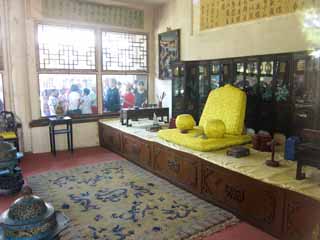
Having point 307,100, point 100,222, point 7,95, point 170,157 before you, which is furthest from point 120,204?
point 7,95

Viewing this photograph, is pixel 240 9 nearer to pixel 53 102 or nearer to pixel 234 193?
pixel 234 193

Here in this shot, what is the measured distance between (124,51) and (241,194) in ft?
13.5

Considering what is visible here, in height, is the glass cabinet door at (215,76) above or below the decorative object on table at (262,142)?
above

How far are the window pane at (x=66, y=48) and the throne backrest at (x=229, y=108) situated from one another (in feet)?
Answer: 8.89

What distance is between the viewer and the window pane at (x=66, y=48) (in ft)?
15.9

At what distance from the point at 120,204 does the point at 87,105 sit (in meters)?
3.00

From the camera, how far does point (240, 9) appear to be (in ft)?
12.3

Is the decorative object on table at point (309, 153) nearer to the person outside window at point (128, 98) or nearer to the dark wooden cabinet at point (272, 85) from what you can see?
the dark wooden cabinet at point (272, 85)

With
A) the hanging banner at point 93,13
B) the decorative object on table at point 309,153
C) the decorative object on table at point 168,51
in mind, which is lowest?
the decorative object on table at point 309,153

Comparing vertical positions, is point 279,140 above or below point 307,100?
below

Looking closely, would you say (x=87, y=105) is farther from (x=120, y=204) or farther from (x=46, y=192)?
(x=120, y=204)

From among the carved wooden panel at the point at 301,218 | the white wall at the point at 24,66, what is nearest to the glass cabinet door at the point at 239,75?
the carved wooden panel at the point at 301,218

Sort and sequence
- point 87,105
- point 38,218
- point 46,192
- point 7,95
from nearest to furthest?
point 38,218, point 46,192, point 7,95, point 87,105

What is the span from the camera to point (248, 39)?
3.72 meters
